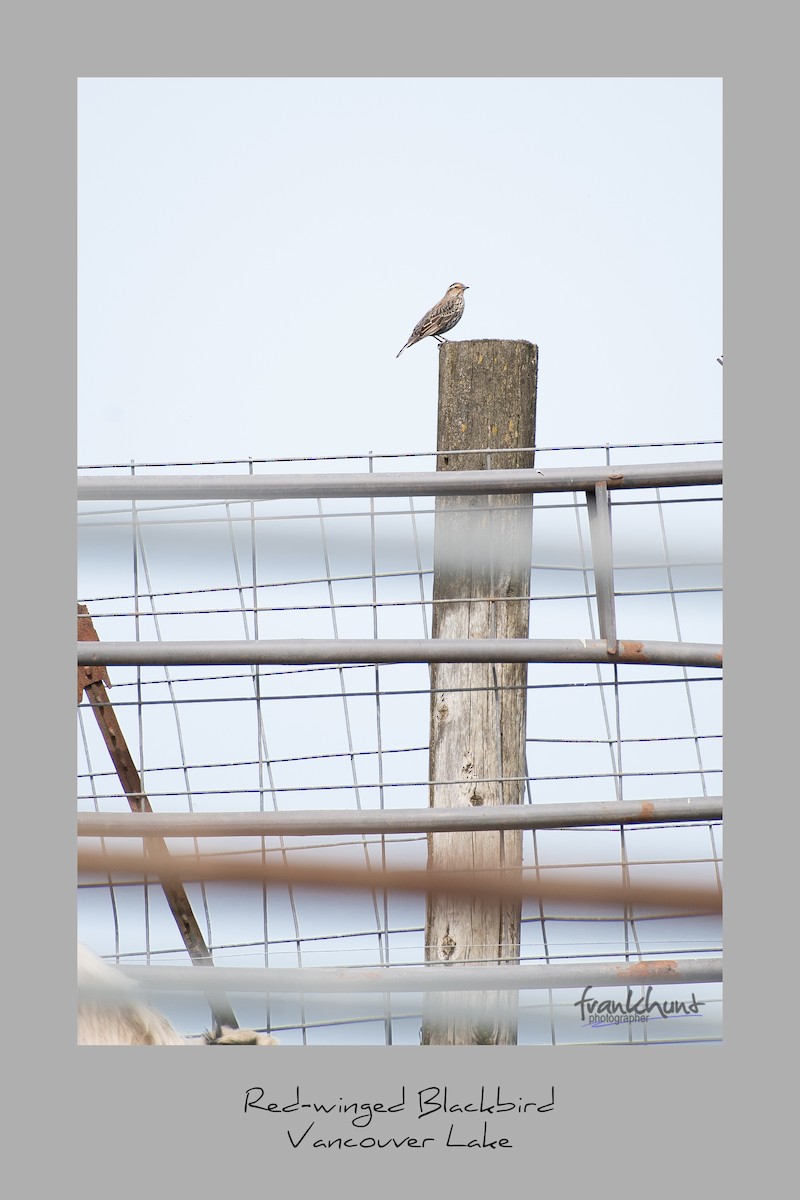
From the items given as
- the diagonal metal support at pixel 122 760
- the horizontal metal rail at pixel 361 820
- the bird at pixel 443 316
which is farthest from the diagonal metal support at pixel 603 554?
the bird at pixel 443 316

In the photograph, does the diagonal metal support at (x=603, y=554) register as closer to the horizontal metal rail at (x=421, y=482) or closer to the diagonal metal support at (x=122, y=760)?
the horizontal metal rail at (x=421, y=482)

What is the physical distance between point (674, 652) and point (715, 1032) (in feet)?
3.78

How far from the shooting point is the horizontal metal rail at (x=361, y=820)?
282 centimetres

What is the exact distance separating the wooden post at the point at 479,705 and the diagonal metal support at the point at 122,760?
0.74 meters

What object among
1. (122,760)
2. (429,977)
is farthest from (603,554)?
(122,760)

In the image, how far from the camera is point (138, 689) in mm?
3131

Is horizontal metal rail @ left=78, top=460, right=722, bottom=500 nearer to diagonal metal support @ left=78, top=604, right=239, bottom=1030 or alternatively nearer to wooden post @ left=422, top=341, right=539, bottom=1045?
wooden post @ left=422, top=341, right=539, bottom=1045

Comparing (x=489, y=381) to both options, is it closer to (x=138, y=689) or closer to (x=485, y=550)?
(x=485, y=550)

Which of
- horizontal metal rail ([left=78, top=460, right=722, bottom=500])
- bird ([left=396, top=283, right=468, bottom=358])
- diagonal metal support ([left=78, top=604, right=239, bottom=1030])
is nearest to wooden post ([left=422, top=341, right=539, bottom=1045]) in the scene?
horizontal metal rail ([left=78, top=460, right=722, bottom=500])

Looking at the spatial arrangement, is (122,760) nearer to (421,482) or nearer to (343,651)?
(343,651)

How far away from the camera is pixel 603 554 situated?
9.68 feet

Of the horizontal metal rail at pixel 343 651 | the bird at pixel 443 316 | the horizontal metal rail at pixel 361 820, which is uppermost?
the bird at pixel 443 316

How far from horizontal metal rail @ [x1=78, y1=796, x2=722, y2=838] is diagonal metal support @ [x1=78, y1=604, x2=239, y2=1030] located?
268mm

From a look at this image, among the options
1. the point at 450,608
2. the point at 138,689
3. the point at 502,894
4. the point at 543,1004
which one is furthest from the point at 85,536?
the point at 502,894
